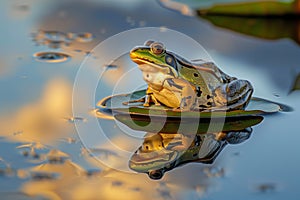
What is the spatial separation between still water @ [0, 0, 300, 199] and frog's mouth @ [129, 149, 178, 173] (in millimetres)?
47

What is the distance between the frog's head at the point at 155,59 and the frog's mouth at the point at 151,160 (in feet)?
1.41

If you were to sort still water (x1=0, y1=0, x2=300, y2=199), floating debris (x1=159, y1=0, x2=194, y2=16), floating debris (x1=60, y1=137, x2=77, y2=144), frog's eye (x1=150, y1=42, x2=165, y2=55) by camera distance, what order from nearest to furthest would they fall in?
still water (x1=0, y1=0, x2=300, y2=199) < floating debris (x1=60, y1=137, x2=77, y2=144) < frog's eye (x1=150, y1=42, x2=165, y2=55) < floating debris (x1=159, y1=0, x2=194, y2=16)

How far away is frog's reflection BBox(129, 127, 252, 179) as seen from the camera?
2510 millimetres

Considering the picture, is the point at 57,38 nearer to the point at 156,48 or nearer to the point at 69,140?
the point at 156,48

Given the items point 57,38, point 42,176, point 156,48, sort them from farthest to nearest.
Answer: point 57,38 < point 156,48 < point 42,176

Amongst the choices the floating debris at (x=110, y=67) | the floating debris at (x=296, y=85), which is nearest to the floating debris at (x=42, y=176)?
the floating debris at (x=110, y=67)

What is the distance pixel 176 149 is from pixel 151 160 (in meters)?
0.16

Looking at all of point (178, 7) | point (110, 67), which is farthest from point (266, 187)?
point (178, 7)

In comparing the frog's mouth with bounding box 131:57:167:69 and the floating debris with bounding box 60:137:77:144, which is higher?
the frog's mouth with bounding box 131:57:167:69

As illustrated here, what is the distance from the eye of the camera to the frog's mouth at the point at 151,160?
8.18 feet

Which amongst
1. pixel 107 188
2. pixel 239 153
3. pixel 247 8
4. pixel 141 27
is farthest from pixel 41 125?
pixel 247 8

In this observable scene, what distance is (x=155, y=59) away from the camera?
2.87m

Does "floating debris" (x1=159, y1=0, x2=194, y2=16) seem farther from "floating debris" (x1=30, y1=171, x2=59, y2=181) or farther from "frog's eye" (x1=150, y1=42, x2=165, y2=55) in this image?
"floating debris" (x1=30, y1=171, x2=59, y2=181)

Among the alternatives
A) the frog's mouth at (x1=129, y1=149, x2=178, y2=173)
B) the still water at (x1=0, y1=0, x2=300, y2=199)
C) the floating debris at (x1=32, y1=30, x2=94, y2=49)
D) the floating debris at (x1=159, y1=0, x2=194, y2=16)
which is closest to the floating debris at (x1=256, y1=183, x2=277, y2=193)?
the still water at (x1=0, y1=0, x2=300, y2=199)
